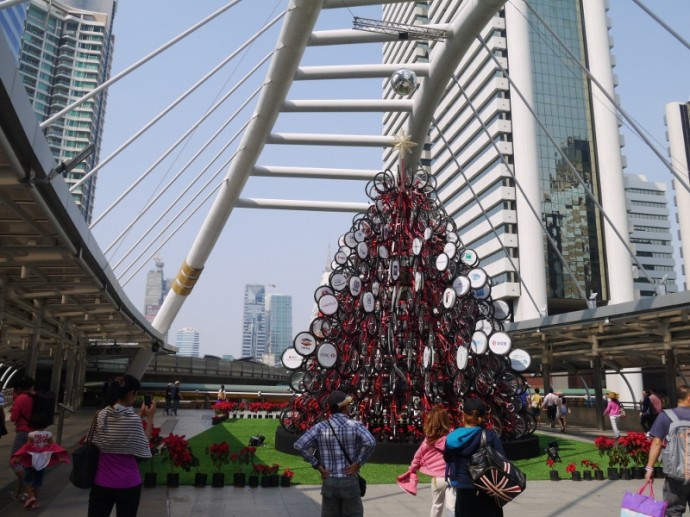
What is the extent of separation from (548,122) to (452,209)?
50.6 feet

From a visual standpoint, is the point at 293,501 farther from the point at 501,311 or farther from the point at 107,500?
the point at 501,311

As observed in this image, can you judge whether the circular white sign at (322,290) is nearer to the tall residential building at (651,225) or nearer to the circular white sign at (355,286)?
the circular white sign at (355,286)

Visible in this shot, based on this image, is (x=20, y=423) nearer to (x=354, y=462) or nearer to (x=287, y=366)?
(x=354, y=462)

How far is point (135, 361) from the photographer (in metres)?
32.3

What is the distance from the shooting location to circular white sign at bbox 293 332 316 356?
42.7 ft

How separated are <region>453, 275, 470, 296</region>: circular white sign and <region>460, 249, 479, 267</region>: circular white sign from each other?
2900 mm

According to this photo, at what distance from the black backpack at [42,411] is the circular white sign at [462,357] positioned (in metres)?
7.48

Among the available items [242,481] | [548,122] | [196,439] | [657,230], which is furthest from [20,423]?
[657,230]

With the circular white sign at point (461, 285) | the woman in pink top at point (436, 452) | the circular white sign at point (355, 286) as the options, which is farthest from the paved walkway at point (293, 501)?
the circular white sign at point (355, 286)

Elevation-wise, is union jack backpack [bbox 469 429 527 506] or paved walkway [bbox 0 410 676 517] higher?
union jack backpack [bbox 469 429 527 506]

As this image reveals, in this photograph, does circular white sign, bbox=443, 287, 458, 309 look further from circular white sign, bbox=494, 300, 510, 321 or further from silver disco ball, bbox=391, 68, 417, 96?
silver disco ball, bbox=391, 68, 417, 96

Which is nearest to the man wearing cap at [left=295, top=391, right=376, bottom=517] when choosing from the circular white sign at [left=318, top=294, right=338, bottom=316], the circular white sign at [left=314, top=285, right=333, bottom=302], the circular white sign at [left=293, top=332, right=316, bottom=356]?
the circular white sign at [left=293, top=332, right=316, bottom=356]

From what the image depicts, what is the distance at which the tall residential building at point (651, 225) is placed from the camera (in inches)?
4136

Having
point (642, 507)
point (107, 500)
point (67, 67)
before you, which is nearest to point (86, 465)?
point (107, 500)
